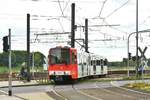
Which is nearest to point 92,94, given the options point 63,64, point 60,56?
point 63,64

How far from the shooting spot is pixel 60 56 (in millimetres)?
49844

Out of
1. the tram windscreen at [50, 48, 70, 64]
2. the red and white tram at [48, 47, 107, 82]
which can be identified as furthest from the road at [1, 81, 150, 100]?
the tram windscreen at [50, 48, 70, 64]

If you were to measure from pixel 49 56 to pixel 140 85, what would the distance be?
9.67 meters

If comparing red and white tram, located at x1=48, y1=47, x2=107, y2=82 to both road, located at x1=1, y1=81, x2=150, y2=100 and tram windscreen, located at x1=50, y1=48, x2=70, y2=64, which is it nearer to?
tram windscreen, located at x1=50, y1=48, x2=70, y2=64

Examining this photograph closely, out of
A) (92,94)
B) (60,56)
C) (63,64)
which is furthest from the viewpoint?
(60,56)

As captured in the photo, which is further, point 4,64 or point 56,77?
A: point 4,64

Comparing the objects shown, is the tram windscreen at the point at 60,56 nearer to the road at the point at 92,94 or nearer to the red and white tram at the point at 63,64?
the red and white tram at the point at 63,64

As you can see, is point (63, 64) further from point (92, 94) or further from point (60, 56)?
point (92, 94)

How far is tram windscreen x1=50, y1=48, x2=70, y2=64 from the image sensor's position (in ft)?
163

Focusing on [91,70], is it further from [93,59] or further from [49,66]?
[49,66]

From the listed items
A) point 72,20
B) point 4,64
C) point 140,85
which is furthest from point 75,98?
point 4,64

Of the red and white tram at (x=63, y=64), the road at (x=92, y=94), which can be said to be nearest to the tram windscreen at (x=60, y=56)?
the red and white tram at (x=63, y=64)

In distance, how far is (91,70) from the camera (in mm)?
62844

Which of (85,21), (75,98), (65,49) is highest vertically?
(85,21)
